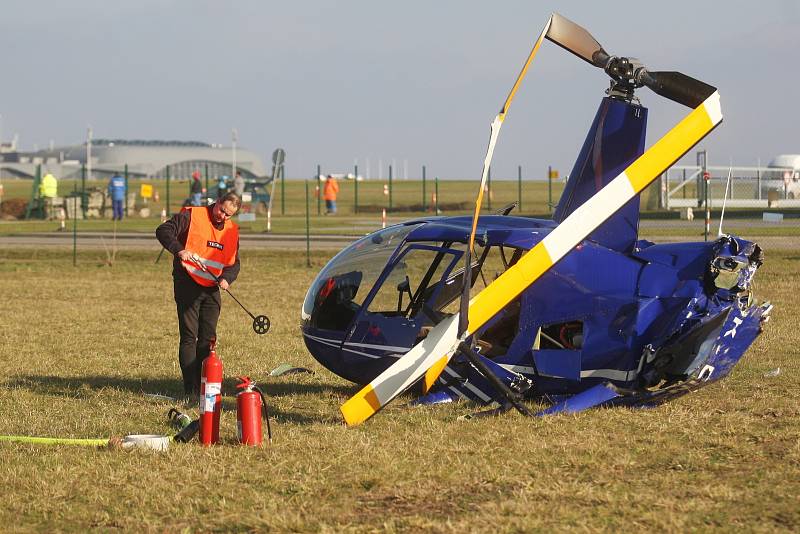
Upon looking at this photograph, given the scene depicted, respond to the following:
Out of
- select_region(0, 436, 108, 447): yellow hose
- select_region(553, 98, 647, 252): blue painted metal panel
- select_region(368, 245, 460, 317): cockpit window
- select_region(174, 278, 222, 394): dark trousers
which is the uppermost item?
select_region(553, 98, 647, 252): blue painted metal panel

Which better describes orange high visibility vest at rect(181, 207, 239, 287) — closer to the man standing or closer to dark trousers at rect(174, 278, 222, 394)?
the man standing

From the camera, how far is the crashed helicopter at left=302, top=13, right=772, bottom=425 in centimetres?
845

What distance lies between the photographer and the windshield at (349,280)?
10383 millimetres

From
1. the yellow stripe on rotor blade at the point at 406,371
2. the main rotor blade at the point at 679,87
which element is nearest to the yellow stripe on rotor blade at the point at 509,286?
the yellow stripe on rotor blade at the point at 406,371

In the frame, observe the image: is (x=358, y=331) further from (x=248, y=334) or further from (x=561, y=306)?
(x=248, y=334)

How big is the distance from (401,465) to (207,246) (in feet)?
13.4

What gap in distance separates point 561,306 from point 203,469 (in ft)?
11.0

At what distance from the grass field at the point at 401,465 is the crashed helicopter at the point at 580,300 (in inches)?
15.0

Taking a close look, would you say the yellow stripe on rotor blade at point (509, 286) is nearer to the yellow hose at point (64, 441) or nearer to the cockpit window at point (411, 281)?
the cockpit window at point (411, 281)

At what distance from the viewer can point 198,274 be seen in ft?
35.7

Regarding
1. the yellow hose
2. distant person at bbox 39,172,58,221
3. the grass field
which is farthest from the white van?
the yellow hose

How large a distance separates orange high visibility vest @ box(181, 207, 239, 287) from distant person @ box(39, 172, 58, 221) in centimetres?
3985

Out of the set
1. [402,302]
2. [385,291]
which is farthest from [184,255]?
[402,302]

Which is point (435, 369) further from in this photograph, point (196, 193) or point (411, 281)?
point (196, 193)
